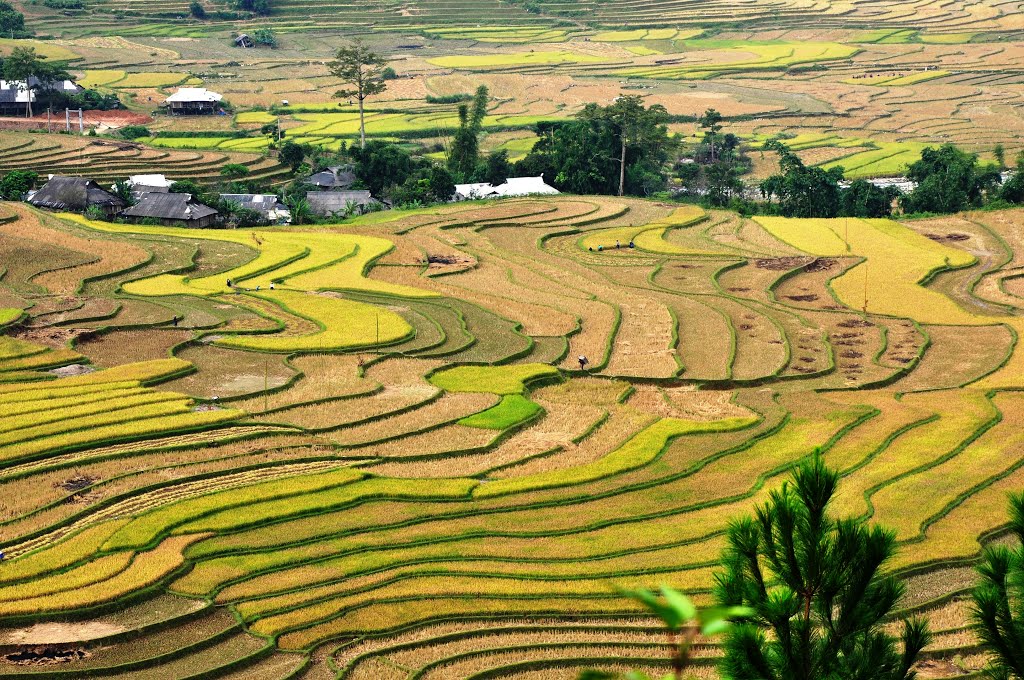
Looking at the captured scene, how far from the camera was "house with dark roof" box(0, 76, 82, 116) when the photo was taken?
6469 centimetres

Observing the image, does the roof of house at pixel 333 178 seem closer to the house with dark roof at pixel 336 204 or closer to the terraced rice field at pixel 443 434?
the house with dark roof at pixel 336 204

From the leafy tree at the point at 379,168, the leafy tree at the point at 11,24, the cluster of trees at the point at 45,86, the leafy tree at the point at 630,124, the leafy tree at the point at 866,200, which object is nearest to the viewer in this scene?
the leafy tree at the point at 866,200

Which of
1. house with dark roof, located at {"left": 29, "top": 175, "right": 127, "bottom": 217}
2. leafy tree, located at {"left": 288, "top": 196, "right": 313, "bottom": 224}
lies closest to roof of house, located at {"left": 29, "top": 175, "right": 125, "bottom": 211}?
house with dark roof, located at {"left": 29, "top": 175, "right": 127, "bottom": 217}

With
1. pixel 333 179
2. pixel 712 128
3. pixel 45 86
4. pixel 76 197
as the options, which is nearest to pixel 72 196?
pixel 76 197

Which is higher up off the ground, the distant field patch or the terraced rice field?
the distant field patch

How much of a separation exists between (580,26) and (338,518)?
86181 millimetres

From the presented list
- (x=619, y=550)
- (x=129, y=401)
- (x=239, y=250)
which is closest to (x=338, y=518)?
(x=619, y=550)

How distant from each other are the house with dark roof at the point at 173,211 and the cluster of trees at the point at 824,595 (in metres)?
38.4

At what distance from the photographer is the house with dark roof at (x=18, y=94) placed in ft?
212

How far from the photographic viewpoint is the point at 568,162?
183 ft

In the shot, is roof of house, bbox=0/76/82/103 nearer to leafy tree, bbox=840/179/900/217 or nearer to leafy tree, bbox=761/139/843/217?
leafy tree, bbox=761/139/843/217

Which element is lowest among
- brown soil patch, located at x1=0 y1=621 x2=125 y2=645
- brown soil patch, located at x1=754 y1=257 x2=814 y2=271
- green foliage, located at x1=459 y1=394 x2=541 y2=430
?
green foliage, located at x1=459 y1=394 x2=541 y2=430

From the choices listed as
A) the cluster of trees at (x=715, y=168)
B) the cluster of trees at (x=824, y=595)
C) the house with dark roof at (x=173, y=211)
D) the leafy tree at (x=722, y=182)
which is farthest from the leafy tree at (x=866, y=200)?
the cluster of trees at (x=824, y=595)

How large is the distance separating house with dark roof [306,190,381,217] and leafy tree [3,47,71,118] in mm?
20661
